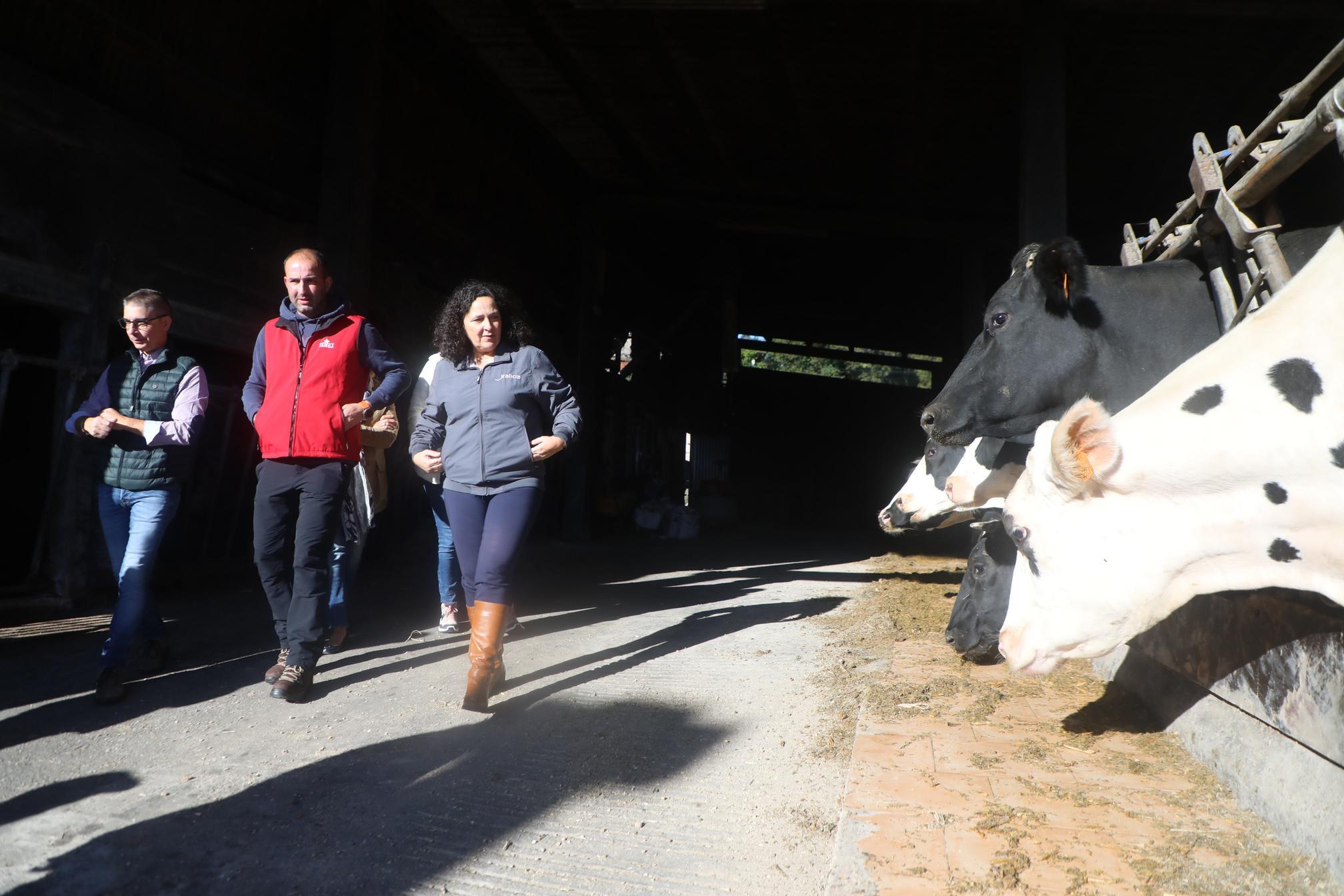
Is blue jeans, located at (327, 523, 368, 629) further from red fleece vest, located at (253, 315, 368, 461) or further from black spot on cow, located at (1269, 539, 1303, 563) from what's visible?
black spot on cow, located at (1269, 539, 1303, 563)

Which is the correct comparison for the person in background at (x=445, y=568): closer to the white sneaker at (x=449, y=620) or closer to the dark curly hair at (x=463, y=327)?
the white sneaker at (x=449, y=620)

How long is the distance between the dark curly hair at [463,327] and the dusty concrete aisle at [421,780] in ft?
4.78

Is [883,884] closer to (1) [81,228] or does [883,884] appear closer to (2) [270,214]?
(1) [81,228]

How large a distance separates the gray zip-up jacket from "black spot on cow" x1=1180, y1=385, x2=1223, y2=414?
2.20 metres

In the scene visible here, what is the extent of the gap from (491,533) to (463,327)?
95 cm

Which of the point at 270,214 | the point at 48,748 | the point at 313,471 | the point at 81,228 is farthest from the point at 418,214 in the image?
the point at 48,748

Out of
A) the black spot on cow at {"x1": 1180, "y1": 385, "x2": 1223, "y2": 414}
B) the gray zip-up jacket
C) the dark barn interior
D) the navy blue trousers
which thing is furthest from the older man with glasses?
the black spot on cow at {"x1": 1180, "y1": 385, "x2": 1223, "y2": 414}

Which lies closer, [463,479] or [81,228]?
[463,479]

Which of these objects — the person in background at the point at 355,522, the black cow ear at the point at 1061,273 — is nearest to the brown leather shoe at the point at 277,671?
the person in background at the point at 355,522

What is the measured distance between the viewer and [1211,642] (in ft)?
9.31

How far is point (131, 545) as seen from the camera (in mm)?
3492

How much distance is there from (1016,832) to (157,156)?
611 centimetres

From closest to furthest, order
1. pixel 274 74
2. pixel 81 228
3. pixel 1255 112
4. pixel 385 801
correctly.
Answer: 1. pixel 385 801
2. pixel 81 228
3. pixel 274 74
4. pixel 1255 112

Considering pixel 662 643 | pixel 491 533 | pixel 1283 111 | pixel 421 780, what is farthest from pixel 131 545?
pixel 1283 111
